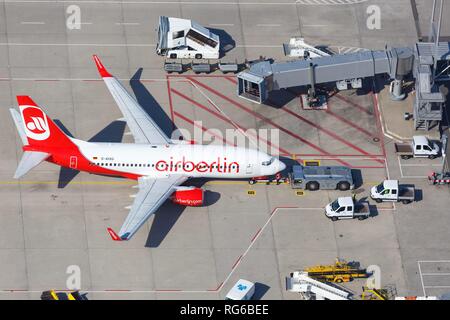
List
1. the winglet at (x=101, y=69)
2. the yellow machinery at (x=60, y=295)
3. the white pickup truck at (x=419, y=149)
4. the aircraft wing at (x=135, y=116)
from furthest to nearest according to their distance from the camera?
the winglet at (x=101, y=69)
the white pickup truck at (x=419, y=149)
the aircraft wing at (x=135, y=116)
the yellow machinery at (x=60, y=295)

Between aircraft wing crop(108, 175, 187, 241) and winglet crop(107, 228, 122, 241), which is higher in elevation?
aircraft wing crop(108, 175, 187, 241)

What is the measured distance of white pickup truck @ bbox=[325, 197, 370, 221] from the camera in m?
136

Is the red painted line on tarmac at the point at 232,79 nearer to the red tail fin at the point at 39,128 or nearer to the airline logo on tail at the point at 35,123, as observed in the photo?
the red tail fin at the point at 39,128

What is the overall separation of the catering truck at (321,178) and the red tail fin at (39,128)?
93.6ft

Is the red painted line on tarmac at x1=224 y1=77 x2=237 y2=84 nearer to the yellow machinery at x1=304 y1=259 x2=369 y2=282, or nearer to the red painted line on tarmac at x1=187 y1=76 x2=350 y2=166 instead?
the red painted line on tarmac at x1=187 y1=76 x2=350 y2=166

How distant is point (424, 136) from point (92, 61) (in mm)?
47402

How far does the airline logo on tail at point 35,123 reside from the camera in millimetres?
136125

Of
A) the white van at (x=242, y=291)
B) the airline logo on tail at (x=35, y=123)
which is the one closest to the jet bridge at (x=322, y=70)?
the airline logo on tail at (x=35, y=123)

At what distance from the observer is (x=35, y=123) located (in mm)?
136750

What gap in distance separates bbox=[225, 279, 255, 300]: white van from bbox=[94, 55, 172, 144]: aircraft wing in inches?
932

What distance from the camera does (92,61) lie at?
158 m

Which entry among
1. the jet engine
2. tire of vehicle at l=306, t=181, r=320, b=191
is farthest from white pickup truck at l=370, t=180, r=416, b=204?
the jet engine

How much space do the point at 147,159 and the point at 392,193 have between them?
3061cm
